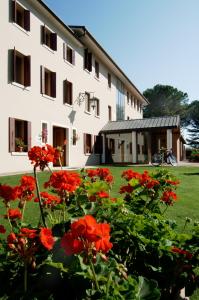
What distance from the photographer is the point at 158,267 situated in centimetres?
219

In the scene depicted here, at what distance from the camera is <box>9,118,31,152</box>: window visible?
13.8 metres

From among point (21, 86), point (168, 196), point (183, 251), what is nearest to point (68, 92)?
point (21, 86)


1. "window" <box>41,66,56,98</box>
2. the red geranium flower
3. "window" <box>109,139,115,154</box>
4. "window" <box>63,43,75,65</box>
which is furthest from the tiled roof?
the red geranium flower

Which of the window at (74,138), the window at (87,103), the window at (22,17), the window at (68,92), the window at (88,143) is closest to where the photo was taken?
the window at (22,17)

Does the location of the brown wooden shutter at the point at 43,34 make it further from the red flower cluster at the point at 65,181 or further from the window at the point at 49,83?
the red flower cluster at the point at 65,181

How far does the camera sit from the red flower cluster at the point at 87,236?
1.25 meters

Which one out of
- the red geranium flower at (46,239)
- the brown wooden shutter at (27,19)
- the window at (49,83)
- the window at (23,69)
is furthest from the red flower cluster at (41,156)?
the window at (49,83)

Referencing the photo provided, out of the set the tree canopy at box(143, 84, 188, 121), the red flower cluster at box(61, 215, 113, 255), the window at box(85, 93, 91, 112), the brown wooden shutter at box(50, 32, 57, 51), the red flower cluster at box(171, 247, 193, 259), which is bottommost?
the red flower cluster at box(171, 247, 193, 259)

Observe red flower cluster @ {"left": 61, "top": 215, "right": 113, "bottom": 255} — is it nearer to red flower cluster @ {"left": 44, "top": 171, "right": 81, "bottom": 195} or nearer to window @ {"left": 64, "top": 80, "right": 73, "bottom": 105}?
red flower cluster @ {"left": 44, "top": 171, "right": 81, "bottom": 195}

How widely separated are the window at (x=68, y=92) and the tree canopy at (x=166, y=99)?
48.9 m

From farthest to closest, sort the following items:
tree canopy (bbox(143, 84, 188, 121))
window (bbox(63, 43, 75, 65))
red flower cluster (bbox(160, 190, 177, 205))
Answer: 1. tree canopy (bbox(143, 84, 188, 121))
2. window (bbox(63, 43, 75, 65))
3. red flower cluster (bbox(160, 190, 177, 205))

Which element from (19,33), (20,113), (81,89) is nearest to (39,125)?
(20,113)

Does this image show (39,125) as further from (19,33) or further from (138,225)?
(138,225)

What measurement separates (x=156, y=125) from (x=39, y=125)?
934 centimetres
